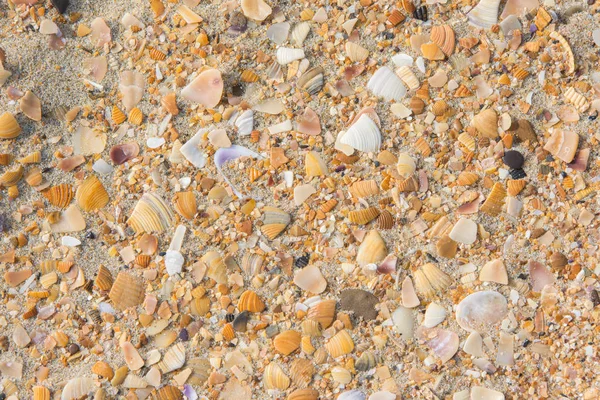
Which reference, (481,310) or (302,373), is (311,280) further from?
(481,310)

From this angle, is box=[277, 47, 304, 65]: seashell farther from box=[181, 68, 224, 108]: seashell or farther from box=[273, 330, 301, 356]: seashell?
box=[273, 330, 301, 356]: seashell

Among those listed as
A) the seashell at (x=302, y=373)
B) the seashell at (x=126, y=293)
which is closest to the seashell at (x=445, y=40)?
the seashell at (x=302, y=373)

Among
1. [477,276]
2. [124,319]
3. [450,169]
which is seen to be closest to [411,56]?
[450,169]

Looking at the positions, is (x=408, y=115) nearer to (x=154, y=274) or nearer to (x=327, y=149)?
(x=327, y=149)

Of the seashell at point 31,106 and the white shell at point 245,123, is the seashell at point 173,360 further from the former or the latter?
the seashell at point 31,106

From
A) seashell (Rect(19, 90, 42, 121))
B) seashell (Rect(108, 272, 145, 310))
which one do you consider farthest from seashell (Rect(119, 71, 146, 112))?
seashell (Rect(108, 272, 145, 310))

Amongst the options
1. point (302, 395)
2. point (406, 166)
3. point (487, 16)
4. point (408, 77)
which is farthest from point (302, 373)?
point (487, 16)
